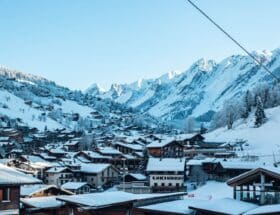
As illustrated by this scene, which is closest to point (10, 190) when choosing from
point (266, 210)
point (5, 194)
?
point (5, 194)

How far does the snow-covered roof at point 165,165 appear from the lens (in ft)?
196

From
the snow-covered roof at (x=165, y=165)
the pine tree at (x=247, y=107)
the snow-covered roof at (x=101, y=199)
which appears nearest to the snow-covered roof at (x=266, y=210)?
the snow-covered roof at (x=101, y=199)

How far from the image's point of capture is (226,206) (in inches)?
828

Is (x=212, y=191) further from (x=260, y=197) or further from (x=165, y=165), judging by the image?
(x=260, y=197)

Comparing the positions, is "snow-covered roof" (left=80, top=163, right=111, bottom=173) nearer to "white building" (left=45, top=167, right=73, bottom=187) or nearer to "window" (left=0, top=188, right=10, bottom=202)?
"white building" (left=45, top=167, right=73, bottom=187)

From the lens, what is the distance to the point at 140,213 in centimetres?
2294

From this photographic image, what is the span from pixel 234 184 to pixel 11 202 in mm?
Result: 10203

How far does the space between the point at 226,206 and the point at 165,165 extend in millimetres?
40646

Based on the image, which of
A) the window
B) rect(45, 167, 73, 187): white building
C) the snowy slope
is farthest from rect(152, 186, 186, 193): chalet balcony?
the window

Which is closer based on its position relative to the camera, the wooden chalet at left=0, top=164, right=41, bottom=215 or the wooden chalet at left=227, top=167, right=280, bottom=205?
the wooden chalet at left=0, top=164, right=41, bottom=215

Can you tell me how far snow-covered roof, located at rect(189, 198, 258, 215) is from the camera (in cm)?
2039

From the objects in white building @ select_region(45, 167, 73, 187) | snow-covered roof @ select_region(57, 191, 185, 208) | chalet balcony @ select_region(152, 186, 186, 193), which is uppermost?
snow-covered roof @ select_region(57, 191, 185, 208)

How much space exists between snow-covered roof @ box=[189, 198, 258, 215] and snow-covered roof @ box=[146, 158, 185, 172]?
37533 millimetres

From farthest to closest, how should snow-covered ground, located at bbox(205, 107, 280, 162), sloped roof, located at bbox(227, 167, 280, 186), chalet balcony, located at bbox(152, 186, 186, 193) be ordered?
snow-covered ground, located at bbox(205, 107, 280, 162)
chalet balcony, located at bbox(152, 186, 186, 193)
sloped roof, located at bbox(227, 167, 280, 186)
